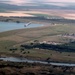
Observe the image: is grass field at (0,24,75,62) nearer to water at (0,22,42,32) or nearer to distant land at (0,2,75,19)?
water at (0,22,42,32)

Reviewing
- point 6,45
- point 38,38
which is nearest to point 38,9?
point 38,38

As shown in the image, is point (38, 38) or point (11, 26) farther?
point (11, 26)

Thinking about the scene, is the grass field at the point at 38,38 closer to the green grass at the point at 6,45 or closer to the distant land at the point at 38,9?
the green grass at the point at 6,45

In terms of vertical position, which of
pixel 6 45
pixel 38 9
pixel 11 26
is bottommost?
pixel 38 9

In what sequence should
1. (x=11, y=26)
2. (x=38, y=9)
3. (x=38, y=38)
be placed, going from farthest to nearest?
1. (x=38, y=9)
2. (x=11, y=26)
3. (x=38, y=38)

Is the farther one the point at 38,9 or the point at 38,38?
the point at 38,9

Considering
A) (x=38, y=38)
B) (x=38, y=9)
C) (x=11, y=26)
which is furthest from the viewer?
(x=38, y=9)

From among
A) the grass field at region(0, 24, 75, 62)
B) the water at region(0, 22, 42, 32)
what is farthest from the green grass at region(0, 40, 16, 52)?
the water at region(0, 22, 42, 32)

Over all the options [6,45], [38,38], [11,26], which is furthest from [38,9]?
[6,45]

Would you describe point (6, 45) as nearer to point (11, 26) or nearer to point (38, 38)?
point (38, 38)

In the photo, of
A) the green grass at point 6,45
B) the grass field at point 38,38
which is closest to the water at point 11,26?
the grass field at point 38,38

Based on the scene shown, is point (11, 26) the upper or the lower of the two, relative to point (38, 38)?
lower

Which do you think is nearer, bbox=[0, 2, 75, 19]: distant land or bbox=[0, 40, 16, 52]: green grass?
bbox=[0, 40, 16, 52]: green grass
